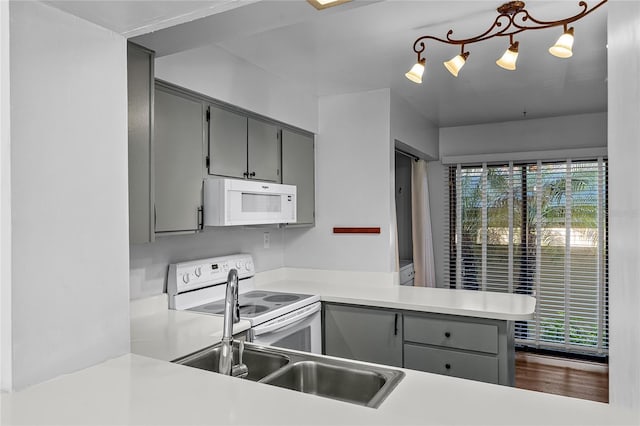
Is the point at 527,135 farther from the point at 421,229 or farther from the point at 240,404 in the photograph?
the point at 240,404

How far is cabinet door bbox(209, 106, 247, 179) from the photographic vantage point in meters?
2.45

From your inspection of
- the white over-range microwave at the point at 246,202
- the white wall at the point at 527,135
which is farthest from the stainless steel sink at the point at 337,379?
the white wall at the point at 527,135

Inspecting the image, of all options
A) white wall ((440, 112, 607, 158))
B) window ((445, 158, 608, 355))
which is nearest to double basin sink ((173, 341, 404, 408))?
window ((445, 158, 608, 355))

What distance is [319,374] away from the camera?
1.43 m

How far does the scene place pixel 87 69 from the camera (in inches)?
44.1

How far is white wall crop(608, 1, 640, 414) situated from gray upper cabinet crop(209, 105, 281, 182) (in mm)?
2028

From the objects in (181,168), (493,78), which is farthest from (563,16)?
(181,168)

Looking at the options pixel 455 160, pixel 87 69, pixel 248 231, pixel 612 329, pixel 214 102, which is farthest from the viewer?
pixel 455 160

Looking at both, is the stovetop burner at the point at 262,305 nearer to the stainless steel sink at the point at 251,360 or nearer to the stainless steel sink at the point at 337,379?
the stainless steel sink at the point at 251,360

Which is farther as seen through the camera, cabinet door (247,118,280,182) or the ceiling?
cabinet door (247,118,280,182)

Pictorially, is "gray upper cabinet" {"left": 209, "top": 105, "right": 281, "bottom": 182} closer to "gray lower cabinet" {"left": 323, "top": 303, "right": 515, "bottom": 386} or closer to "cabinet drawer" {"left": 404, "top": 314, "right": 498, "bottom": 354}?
"gray lower cabinet" {"left": 323, "top": 303, "right": 515, "bottom": 386}

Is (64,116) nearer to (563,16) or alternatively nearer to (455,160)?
(563,16)

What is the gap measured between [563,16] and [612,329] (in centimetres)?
184

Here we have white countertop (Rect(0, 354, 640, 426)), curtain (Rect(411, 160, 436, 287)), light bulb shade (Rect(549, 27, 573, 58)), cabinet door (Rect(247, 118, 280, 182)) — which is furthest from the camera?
curtain (Rect(411, 160, 436, 287))
